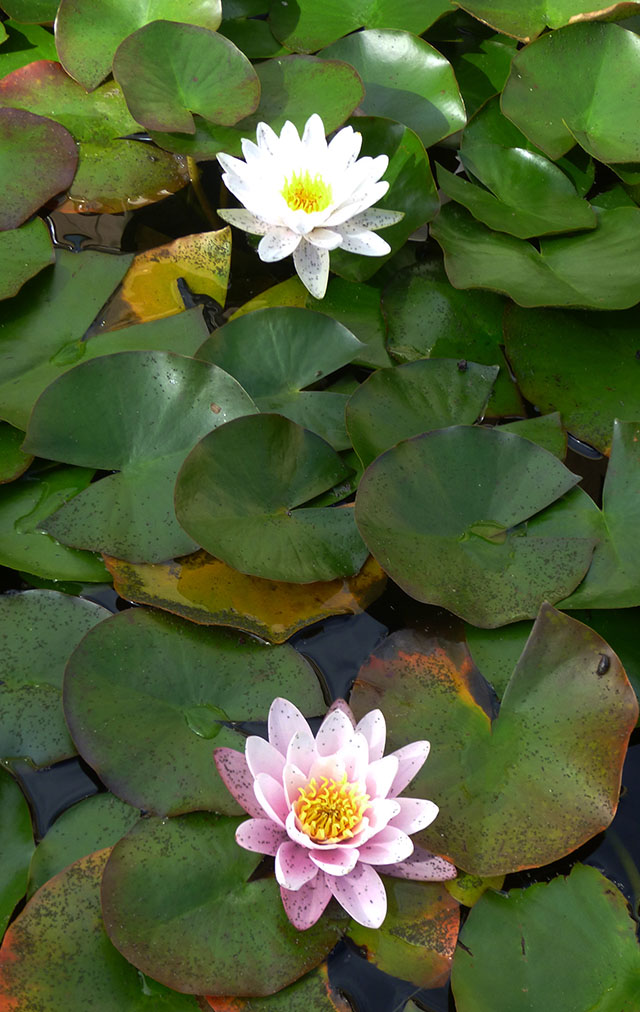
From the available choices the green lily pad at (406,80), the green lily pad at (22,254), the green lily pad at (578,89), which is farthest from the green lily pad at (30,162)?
the green lily pad at (578,89)

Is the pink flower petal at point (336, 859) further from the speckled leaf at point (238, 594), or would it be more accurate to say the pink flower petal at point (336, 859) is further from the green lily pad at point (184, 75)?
the green lily pad at point (184, 75)

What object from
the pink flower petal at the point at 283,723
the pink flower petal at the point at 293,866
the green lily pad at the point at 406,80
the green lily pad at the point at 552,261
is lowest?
the pink flower petal at the point at 293,866

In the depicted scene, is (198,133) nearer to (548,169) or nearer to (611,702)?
(548,169)

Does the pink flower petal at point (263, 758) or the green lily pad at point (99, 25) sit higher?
the green lily pad at point (99, 25)

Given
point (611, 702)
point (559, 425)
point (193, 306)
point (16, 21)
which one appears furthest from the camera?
point (16, 21)

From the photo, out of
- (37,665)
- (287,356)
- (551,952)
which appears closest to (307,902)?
(551,952)

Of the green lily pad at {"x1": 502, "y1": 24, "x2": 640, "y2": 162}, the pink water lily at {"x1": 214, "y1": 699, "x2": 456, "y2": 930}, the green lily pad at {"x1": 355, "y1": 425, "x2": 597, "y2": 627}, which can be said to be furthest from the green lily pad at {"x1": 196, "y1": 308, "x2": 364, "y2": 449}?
the green lily pad at {"x1": 502, "y1": 24, "x2": 640, "y2": 162}

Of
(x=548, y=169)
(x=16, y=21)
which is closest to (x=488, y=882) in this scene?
(x=548, y=169)
